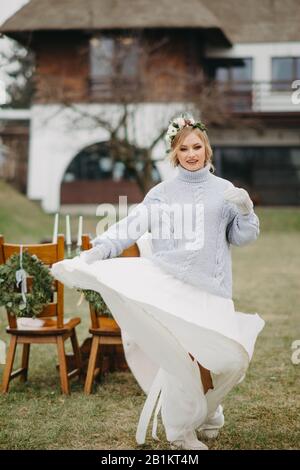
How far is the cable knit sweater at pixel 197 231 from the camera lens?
402 cm

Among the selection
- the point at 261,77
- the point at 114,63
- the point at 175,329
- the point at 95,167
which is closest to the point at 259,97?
the point at 261,77

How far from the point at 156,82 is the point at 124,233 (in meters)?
21.7

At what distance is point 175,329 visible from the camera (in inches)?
151

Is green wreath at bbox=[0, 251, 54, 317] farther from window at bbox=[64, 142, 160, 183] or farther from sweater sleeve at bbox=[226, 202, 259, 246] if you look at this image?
window at bbox=[64, 142, 160, 183]

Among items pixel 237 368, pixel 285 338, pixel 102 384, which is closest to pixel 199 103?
pixel 285 338

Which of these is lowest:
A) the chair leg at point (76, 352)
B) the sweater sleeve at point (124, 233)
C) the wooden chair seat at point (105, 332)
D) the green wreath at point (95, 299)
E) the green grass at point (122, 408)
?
the green grass at point (122, 408)

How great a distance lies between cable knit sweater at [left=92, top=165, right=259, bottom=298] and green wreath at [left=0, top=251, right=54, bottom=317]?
123 centimetres

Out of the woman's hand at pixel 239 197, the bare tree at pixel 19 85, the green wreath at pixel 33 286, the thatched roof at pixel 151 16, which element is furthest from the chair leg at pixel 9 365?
the bare tree at pixel 19 85

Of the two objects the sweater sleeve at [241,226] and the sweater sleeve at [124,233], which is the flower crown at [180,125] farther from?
the sweater sleeve at [241,226]

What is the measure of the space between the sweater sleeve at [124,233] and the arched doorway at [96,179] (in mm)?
22026

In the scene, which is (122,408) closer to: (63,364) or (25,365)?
(63,364)

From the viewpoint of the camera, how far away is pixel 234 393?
5.46 metres

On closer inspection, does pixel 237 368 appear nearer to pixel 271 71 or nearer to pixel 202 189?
pixel 202 189

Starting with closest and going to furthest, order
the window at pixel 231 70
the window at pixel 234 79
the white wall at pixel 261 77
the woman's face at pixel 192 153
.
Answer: the woman's face at pixel 192 153 < the window at pixel 234 79 < the white wall at pixel 261 77 < the window at pixel 231 70
